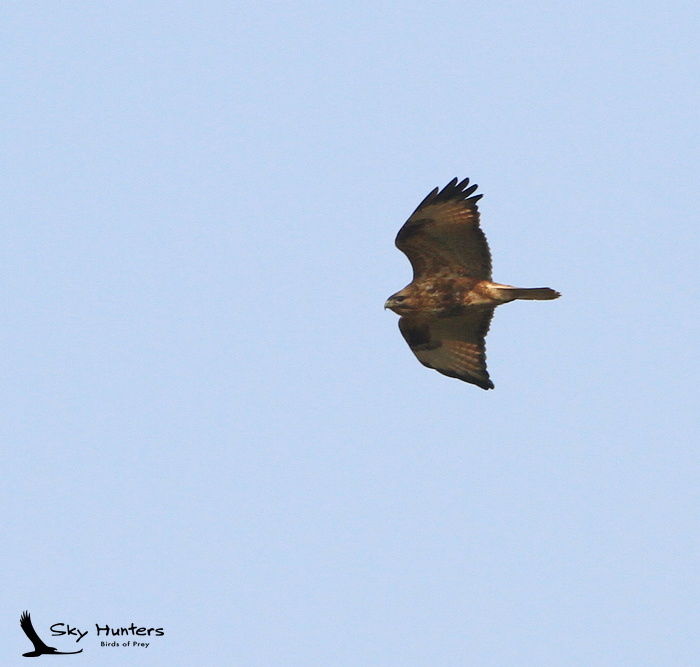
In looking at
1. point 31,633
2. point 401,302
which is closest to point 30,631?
point 31,633

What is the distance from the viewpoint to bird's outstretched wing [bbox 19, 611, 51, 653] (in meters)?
16.1

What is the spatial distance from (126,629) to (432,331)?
6574 millimetres

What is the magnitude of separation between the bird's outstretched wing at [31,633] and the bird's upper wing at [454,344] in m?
7.10

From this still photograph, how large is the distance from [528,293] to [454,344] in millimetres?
1716

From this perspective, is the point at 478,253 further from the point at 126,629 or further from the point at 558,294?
the point at 126,629

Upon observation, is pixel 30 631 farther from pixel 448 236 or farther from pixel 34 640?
pixel 448 236

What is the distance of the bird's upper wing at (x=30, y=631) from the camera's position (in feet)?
52.9

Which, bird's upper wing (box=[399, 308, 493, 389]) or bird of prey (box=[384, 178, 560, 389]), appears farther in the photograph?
bird's upper wing (box=[399, 308, 493, 389])

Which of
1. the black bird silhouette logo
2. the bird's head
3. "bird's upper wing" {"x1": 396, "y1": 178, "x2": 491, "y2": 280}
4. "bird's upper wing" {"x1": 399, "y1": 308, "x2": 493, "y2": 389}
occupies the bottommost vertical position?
the black bird silhouette logo

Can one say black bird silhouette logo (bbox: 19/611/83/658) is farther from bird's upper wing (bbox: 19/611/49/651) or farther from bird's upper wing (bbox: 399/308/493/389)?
bird's upper wing (bbox: 399/308/493/389)

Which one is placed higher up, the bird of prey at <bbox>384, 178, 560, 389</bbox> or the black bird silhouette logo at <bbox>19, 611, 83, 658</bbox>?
the bird of prey at <bbox>384, 178, 560, 389</bbox>

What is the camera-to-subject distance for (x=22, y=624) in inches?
639

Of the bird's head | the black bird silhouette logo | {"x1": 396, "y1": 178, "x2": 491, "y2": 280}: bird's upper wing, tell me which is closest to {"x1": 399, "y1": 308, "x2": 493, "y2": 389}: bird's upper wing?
the bird's head

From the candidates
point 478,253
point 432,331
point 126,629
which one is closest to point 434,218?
point 478,253
